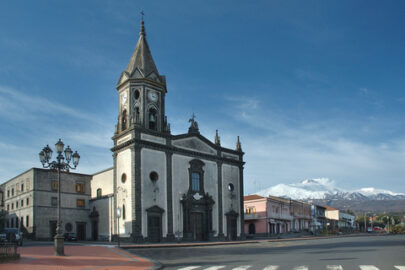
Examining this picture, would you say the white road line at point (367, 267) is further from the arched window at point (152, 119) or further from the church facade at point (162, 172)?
the arched window at point (152, 119)

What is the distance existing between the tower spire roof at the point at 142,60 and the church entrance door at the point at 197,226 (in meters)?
15.4

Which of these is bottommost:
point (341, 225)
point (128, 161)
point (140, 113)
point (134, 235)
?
point (341, 225)

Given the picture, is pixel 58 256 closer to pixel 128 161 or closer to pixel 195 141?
pixel 128 161

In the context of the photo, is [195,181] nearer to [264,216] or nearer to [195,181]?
[195,181]

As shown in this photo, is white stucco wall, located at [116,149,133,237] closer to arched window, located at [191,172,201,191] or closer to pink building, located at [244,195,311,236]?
arched window, located at [191,172,201,191]

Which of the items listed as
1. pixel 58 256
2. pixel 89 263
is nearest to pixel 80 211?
pixel 58 256

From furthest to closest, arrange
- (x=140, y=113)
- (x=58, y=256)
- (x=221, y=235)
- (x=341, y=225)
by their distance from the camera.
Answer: (x=341, y=225) → (x=221, y=235) → (x=140, y=113) → (x=58, y=256)

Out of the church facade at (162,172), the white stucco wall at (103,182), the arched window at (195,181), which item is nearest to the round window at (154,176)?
the church facade at (162,172)

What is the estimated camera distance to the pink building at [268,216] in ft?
196

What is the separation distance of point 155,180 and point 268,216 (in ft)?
85.9

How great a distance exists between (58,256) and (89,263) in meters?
3.93

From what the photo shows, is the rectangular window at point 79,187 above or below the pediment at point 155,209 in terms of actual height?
above

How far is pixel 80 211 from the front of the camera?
47.5m

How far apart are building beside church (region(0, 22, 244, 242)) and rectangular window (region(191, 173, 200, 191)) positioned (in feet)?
0.35
